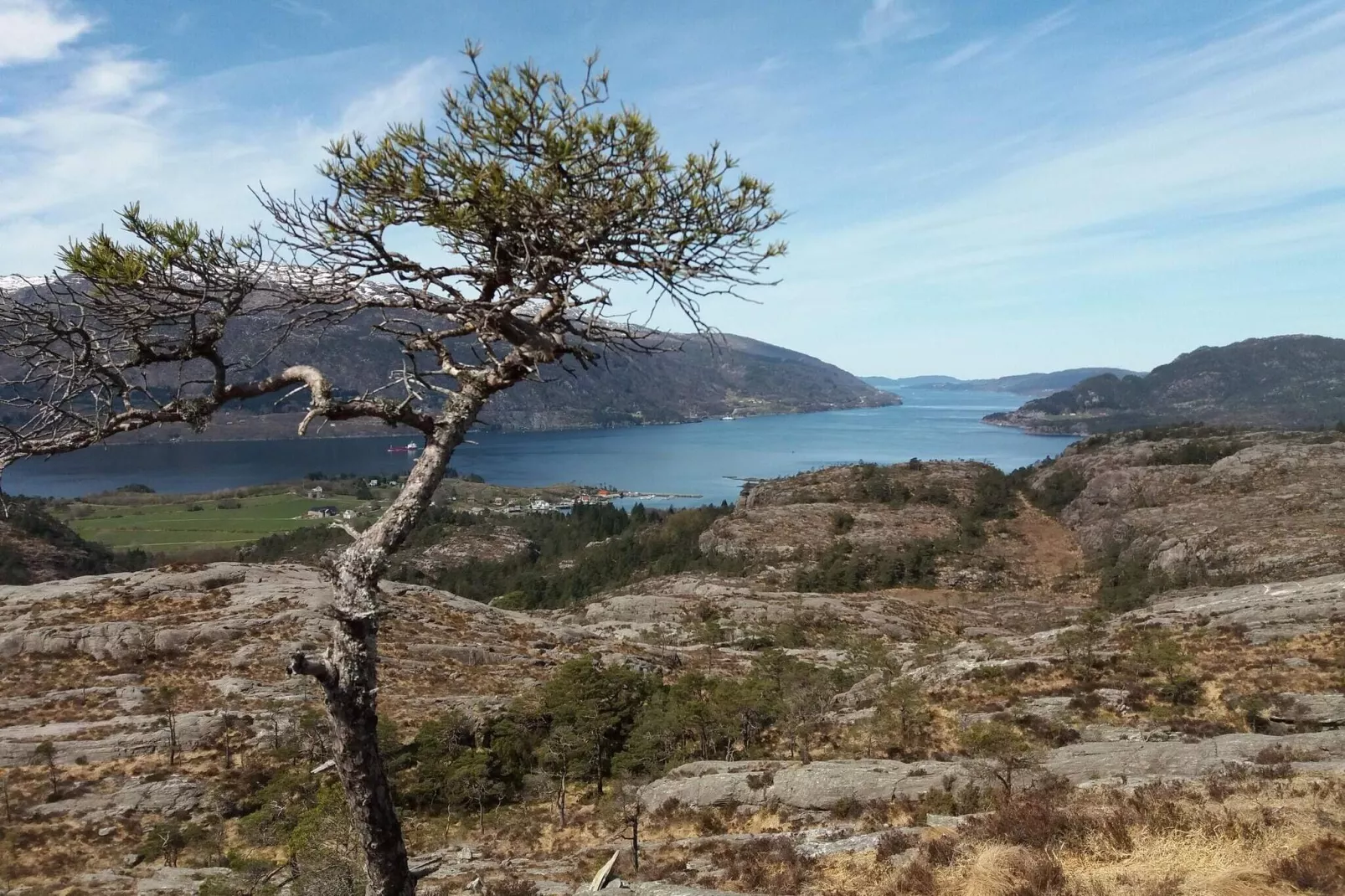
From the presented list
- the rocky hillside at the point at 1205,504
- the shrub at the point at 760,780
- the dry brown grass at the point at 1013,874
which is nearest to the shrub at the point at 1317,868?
the dry brown grass at the point at 1013,874

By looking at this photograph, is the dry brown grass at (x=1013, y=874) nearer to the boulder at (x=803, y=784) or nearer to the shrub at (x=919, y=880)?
the shrub at (x=919, y=880)

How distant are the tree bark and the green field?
132017mm

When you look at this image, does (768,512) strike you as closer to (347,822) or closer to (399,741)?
(399,741)

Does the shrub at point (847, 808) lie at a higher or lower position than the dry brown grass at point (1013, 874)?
lower

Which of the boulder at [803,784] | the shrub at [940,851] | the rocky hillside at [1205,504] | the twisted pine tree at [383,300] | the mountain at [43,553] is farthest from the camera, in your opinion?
the mountain at [43,553]

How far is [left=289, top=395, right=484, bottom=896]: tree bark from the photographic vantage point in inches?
206

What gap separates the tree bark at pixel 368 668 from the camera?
5238 millimetres

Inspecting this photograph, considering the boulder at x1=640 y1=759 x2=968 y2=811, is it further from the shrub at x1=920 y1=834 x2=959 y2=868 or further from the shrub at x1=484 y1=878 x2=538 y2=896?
the shrub at x1=484 y1=878 x2=538 y2=896

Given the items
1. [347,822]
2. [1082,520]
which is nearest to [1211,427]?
[1082,520]

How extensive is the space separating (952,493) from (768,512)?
2113 cm

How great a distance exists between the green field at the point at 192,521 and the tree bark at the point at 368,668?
132017 mm

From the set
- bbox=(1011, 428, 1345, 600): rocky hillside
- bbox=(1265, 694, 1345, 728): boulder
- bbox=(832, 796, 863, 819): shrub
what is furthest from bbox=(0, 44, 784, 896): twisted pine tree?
bbox=(1011, 428, 1345, 600): rocky hillside

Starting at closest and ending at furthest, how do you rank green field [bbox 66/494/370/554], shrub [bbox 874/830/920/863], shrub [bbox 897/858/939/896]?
1. shrub [bbox 897/858/939/896]
2. shrub [bbox 874/830/920/863]
3. green field [bbox 66/494/370/554]

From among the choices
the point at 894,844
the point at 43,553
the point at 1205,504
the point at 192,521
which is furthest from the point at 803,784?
the point at 192,521
